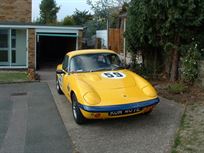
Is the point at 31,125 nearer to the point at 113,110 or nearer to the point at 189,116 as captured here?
the point at 113,110

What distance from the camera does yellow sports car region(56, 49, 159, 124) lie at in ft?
23.0

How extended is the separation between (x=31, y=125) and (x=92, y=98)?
1.59 m

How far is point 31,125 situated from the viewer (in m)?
7.66

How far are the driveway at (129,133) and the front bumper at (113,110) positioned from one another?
0.33 m

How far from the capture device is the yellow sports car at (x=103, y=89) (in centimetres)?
700

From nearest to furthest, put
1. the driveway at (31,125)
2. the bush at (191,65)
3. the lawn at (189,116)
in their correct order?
the lawn at (189,116), the driveway at (31,125), the bush at (191,65)

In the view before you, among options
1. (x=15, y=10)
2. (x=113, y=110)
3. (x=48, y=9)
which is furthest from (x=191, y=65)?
(x=48, y=9)

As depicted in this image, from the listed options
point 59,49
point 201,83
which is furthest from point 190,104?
point 59,49

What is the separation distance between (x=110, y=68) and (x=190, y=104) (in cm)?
226

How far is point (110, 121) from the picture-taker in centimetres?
769

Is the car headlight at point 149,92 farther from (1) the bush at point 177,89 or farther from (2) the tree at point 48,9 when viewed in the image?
(2) the tree at point 48,9

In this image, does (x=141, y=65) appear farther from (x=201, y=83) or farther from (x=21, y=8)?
(x=21, y=8)

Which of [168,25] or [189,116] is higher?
[168,25]

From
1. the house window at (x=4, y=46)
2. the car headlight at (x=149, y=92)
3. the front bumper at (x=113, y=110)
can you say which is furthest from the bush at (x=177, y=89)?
the house window at (x=4, y=46)
